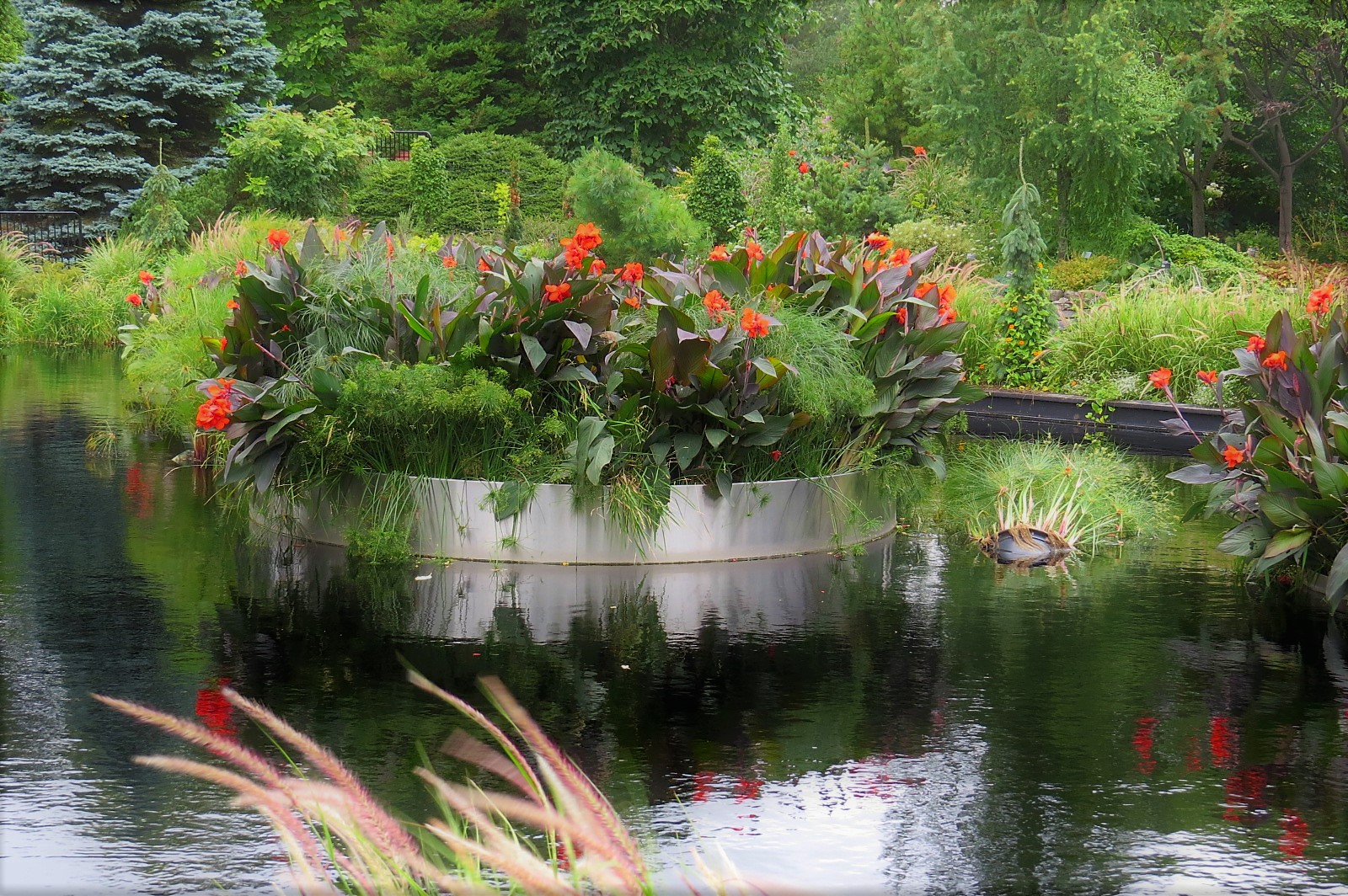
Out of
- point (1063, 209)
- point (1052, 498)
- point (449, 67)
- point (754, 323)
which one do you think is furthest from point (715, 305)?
point (449, 67)

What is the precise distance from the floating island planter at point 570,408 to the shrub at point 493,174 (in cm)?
2192

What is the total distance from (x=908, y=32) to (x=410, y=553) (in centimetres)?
2693

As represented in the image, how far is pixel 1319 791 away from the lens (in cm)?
436

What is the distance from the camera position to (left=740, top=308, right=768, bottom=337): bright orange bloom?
7074mm

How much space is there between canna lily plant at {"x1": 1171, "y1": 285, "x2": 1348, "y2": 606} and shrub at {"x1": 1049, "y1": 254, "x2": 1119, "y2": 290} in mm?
11270

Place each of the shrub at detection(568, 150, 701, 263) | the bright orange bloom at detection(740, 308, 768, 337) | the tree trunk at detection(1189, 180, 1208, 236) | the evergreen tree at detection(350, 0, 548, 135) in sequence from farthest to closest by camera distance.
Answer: the evergreen tree at detection(350, 0, 548, 135), the tree trunk at detection(1189, 180, 1208, 236), the shrub at detection(568, 150, 701, 263), the bright orange bloom at detection(740, 308, 768, 337)

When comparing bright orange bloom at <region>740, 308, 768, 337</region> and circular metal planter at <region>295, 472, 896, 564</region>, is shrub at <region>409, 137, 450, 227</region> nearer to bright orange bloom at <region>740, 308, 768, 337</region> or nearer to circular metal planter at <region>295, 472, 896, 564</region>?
circular metal planter at <region>295, 472, 896, 564</region>

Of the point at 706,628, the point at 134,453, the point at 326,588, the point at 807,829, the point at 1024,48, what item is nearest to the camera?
the point at 807,829

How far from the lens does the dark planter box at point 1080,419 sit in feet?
39.1

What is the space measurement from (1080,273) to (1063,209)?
2757 mm

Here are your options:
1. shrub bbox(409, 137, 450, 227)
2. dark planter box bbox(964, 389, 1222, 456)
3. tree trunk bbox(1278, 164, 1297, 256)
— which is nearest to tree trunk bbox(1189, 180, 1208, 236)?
tree trunk bbox(1278, 164, 1297, 256)

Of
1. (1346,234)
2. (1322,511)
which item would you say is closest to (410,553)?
(1322,511)

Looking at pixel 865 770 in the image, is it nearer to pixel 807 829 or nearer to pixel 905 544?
pixel 807 829

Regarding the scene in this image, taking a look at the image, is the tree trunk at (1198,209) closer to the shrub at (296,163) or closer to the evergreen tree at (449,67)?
the shrub at (296,163)
